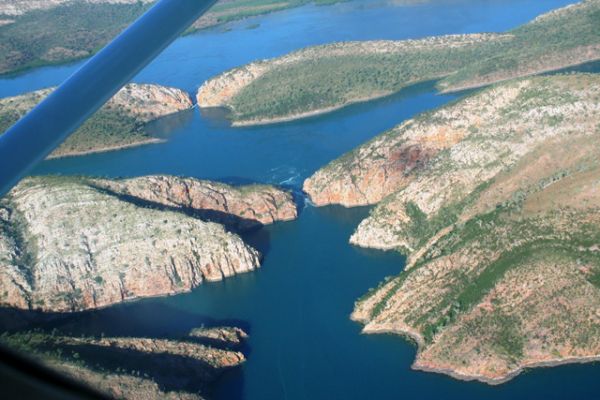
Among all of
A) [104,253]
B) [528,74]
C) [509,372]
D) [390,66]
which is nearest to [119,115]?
[390,66]

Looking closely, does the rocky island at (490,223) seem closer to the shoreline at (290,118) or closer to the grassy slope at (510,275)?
the grassy slope at (510,275)

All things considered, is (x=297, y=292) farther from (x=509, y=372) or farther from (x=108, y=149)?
(x=108, y=149)

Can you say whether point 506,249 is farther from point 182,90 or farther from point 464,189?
point 182,90

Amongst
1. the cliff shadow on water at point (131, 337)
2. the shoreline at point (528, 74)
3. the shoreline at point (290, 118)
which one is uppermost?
the shoreline at point (528, 74)

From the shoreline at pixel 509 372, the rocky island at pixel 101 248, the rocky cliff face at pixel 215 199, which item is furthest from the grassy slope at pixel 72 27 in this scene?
the shoreline at pixel 509 372

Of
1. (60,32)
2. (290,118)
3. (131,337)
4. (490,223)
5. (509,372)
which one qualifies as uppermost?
(60,32)

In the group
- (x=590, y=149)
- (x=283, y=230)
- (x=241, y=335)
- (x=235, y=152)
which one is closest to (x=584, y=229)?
(x=590, y=149)
